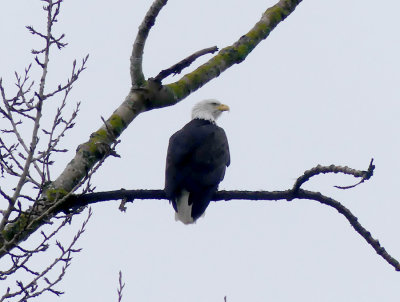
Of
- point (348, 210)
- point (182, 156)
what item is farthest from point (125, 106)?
point (182, 156)

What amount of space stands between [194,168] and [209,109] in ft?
8.35

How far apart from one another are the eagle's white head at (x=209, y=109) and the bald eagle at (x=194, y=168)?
151 cm

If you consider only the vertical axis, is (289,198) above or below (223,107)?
below

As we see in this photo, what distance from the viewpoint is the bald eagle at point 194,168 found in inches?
302

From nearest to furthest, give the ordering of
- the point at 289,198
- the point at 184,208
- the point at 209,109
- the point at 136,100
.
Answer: the point at 289,198
the point at 136,100
the point at 184,208
the point at 209,109

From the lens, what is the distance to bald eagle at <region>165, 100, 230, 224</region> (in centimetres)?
767

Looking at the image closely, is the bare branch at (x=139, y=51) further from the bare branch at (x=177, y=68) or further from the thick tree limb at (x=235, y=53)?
the thick tree limb at (x=235, y=53)

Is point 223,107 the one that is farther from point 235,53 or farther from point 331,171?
point 331,171

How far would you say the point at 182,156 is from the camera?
26.1 feet

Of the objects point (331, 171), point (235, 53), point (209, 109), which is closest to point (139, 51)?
point (235, 53)

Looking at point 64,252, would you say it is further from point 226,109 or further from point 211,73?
point 226,109

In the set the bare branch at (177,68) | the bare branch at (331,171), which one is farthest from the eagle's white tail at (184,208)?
the bare branch at (331,171)

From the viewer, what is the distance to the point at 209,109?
1034cm

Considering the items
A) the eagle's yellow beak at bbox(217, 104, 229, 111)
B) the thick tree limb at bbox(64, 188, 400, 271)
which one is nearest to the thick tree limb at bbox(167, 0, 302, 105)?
the thick tree limb at bbox(64, 188, 400, 271)
